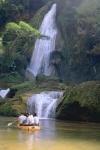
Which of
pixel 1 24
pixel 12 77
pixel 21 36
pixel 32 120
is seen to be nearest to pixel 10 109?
pixel 32 120

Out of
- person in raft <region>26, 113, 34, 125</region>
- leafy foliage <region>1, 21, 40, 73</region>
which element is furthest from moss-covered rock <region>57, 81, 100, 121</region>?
leafy foliage <region>1, 21, 40, 73</region>

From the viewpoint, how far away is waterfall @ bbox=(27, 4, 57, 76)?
55469 millimetres

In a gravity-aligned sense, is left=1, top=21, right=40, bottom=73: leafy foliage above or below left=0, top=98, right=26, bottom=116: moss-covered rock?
above

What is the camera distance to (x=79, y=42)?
5284 centimetres

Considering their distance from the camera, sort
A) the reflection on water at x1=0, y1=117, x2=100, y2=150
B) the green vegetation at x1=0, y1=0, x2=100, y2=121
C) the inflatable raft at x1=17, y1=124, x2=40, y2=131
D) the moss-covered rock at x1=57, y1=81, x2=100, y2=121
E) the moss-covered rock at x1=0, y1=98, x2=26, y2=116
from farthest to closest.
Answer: the green vegetation at x1=0, y1=0, x2=100, y2=121, the moss-covered rock at x1=0, y1=98, x2=26, y2=116, the moss-covered rock at x1=57, y1=81, x2=100, y2=121, the inflatable raft at x1=17, y1=124, x2=40, y2=131, the reflection on water at x1=0, y1=117, x2=100, y2=150

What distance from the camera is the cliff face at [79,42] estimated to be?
5110 centimetres

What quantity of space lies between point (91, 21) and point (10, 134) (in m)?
28.4

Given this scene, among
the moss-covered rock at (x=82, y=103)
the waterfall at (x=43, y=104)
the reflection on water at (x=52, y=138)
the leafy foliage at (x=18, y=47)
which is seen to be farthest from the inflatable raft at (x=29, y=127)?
the leafy foliage at (x=18, y=47)

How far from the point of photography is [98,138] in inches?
995

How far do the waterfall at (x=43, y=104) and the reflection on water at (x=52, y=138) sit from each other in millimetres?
8089

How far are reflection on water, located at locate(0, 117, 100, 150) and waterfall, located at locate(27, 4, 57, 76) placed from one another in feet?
79.2

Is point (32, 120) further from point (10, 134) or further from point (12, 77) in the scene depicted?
point (12, 77)

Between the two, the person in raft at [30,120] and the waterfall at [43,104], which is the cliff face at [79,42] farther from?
the person in raft at [30,120]

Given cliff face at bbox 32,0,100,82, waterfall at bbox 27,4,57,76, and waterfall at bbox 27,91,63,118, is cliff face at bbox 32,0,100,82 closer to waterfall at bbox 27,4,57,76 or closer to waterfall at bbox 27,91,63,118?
waterfall at bbox 27,4,57,76
